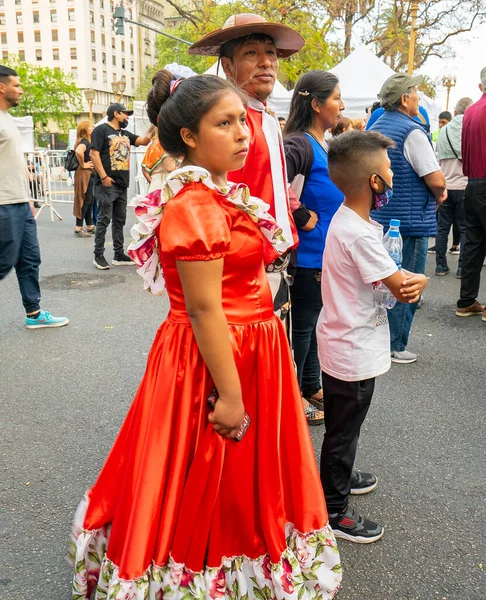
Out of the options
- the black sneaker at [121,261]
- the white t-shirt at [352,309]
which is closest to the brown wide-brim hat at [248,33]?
the white t-shirt at [352,309]

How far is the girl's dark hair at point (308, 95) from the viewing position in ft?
9.79

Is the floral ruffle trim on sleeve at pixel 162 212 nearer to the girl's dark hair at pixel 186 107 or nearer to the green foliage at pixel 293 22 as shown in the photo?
the girl's dark hair at pixel 186 107

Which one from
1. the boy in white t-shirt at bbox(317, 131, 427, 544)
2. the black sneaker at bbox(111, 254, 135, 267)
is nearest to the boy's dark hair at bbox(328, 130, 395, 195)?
the boy in white t-shirt at bbox(317, 131, 427, 544)

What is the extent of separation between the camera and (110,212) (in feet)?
24.4

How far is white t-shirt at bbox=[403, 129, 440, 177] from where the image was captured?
12.9ft

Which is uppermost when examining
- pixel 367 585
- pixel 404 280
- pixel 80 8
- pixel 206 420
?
pixel 80 8

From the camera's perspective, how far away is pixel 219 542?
1.76 metres

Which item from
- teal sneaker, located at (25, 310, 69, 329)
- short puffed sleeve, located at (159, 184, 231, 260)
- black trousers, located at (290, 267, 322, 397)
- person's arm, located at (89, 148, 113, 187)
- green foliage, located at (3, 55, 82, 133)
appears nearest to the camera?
short puffed sleeve, located at (159, 184, 231, 260)

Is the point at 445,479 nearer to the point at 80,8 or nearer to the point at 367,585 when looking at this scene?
the point at 367,585

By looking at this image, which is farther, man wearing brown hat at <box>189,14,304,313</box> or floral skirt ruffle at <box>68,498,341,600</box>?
man wearing brown hat at <box>189,14,304,313</box>

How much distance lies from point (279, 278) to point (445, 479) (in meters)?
1.35

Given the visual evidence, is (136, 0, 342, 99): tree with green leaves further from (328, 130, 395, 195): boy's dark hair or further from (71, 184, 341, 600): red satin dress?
(71, 184, 341, 600): red satin dress

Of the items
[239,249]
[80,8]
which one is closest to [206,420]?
[239,249]

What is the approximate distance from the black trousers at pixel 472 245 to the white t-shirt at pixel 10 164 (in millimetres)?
3959
